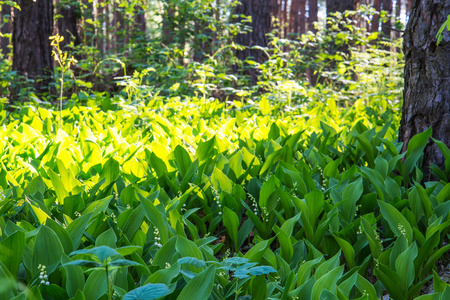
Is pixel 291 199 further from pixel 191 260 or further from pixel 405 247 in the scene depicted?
pixel 191 260

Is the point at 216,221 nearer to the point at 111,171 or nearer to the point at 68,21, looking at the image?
the point at 111,171

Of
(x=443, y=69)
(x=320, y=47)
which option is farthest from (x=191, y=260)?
(x=320, y=47)

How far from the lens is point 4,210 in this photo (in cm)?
207

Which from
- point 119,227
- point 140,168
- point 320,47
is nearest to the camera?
point 119,227

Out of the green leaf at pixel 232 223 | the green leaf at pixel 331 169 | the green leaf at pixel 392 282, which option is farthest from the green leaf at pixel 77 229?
the green leaf at pixel 331 169

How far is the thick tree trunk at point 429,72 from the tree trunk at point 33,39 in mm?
6131

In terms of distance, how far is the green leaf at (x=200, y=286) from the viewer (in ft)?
4.40

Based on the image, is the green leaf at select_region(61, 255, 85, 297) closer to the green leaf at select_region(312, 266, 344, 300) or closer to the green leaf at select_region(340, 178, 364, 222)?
the green leaf at select_region(312, 266, 344, 300)

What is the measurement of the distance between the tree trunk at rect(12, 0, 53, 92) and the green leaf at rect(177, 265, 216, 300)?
22.1 ft

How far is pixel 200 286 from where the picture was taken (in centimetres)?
135

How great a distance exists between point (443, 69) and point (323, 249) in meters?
1.61

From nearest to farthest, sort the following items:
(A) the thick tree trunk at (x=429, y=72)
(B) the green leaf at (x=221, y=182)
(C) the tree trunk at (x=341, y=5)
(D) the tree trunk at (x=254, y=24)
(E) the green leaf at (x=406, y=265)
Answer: (E) the green leaf at (x=406, y=265)
(B) the green leaf at (x=221, y=182)
(A) the thick tree trunk at (x=429, y=72)
(D) the tree trunk at (x=254, y=24)
(C) the tree trunk at (x=341, y=5)

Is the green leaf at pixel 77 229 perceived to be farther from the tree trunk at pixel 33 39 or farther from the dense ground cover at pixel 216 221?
the tree trunk at pixel 33 39

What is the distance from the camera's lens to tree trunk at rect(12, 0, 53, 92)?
727 centimetres
